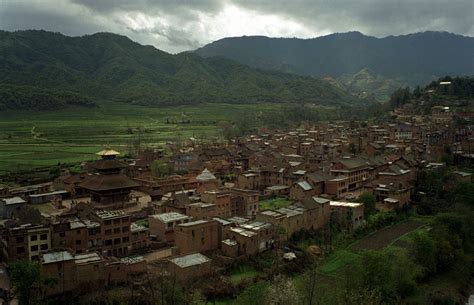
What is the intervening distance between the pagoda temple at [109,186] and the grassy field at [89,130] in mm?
22357

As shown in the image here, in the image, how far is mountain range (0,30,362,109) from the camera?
130 meters

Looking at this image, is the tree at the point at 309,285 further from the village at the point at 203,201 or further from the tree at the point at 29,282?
the tree at the point at 29,282

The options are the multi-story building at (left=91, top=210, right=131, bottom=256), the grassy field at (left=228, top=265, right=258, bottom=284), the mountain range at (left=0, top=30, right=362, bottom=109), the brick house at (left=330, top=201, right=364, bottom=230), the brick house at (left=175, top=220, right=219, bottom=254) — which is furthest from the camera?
the mountain range at (left=0, top=30, right=362, bottom=109)

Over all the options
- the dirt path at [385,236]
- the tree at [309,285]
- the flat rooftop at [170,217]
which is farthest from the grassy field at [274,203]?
the tree at [309,285]

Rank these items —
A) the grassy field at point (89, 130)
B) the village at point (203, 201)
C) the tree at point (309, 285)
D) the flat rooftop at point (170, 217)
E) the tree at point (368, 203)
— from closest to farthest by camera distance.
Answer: the tree at point (309, 285), the village at point (203, 201), the flat rooftop at point (170, 217), the tree at point (368, 203), the grassy field at point (89, 130)

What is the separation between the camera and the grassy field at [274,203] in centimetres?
4049

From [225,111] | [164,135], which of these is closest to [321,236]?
[164,135]

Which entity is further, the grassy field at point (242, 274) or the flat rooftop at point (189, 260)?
the grassy field at point (242, 274)

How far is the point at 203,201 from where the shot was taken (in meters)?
37.0

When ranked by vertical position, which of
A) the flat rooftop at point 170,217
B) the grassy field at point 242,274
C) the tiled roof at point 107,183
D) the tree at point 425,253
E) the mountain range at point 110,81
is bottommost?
the grassy field at point 242,274

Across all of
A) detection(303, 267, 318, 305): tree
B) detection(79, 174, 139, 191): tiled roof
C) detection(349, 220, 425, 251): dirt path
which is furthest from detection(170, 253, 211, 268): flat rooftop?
detection(79, 174, 139, 191): tiled roof

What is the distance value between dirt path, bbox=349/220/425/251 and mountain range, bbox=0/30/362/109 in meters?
95.0

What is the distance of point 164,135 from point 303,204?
62.5 meters

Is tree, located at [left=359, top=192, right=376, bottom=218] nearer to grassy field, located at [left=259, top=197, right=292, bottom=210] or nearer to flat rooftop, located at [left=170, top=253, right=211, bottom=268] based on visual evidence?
grassy field, located at [left=259, top=197, right=292, bottom=210]
